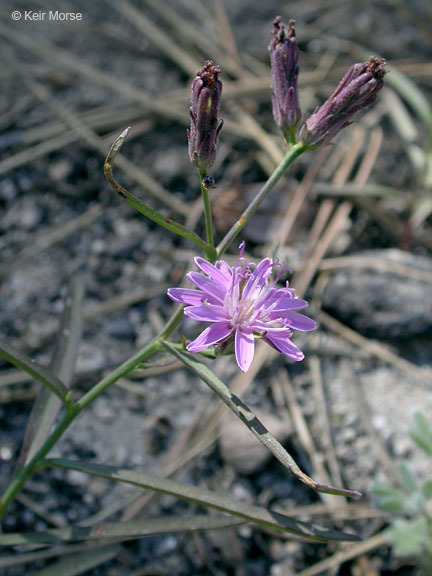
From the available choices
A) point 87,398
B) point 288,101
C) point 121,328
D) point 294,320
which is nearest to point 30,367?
point 87,398

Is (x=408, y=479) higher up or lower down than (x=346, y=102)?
lower down

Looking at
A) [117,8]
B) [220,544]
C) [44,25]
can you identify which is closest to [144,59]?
[117,8]

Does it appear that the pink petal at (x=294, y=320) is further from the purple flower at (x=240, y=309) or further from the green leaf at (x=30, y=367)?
the green leaf at (x=30, y=367)

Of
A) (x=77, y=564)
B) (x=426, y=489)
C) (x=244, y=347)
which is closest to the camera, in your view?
(x=244, y=347)

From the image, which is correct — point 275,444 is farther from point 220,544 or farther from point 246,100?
point 246,100

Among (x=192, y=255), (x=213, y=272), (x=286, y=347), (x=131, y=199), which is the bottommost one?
(x=286, y=347)

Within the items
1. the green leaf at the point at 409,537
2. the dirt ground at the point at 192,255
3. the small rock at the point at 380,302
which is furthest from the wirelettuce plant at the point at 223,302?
the small rock at the point at 380,302

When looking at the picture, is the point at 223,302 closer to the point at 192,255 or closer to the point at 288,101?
the point at 288,101
